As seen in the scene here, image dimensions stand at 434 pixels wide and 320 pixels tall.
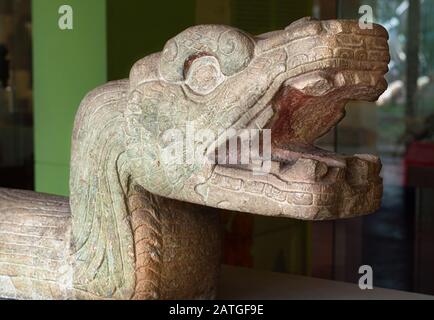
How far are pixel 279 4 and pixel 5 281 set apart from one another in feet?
6.63

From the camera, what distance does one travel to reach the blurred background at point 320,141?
3.21 metres

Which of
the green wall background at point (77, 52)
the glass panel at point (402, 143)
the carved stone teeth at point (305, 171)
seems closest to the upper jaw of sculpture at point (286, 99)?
the carved stone teeth at point (305, 171)

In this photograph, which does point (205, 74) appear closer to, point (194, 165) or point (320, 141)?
point (194, 165)

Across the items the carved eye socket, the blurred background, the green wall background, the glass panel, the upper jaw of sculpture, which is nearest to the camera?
the upper jaw of sculpture

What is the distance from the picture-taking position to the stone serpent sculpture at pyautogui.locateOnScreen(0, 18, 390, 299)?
172cm

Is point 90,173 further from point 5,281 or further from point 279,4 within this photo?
point 279,4

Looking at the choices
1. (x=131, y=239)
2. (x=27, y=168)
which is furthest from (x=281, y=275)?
(x=27, y=168)

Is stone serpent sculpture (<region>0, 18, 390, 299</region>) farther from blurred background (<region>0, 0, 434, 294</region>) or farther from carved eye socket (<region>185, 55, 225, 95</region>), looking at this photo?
blurred background (<region>0, 0, 434, 294</region>)

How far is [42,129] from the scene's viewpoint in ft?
11.3

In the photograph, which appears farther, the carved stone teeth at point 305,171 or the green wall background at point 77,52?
the green wall background at point 77,52

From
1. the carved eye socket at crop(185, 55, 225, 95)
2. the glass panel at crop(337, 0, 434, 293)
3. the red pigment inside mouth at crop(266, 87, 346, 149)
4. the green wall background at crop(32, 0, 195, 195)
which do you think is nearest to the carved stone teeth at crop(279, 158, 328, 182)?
the red pigment inside mouth at crop(266, 87, 346, 149)

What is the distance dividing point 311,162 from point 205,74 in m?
0.31

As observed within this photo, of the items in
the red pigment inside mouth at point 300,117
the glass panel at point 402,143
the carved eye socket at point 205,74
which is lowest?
the glass panel at point 402,143

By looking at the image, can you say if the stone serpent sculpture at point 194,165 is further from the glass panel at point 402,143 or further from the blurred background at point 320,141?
the glass panel at point 402,143
